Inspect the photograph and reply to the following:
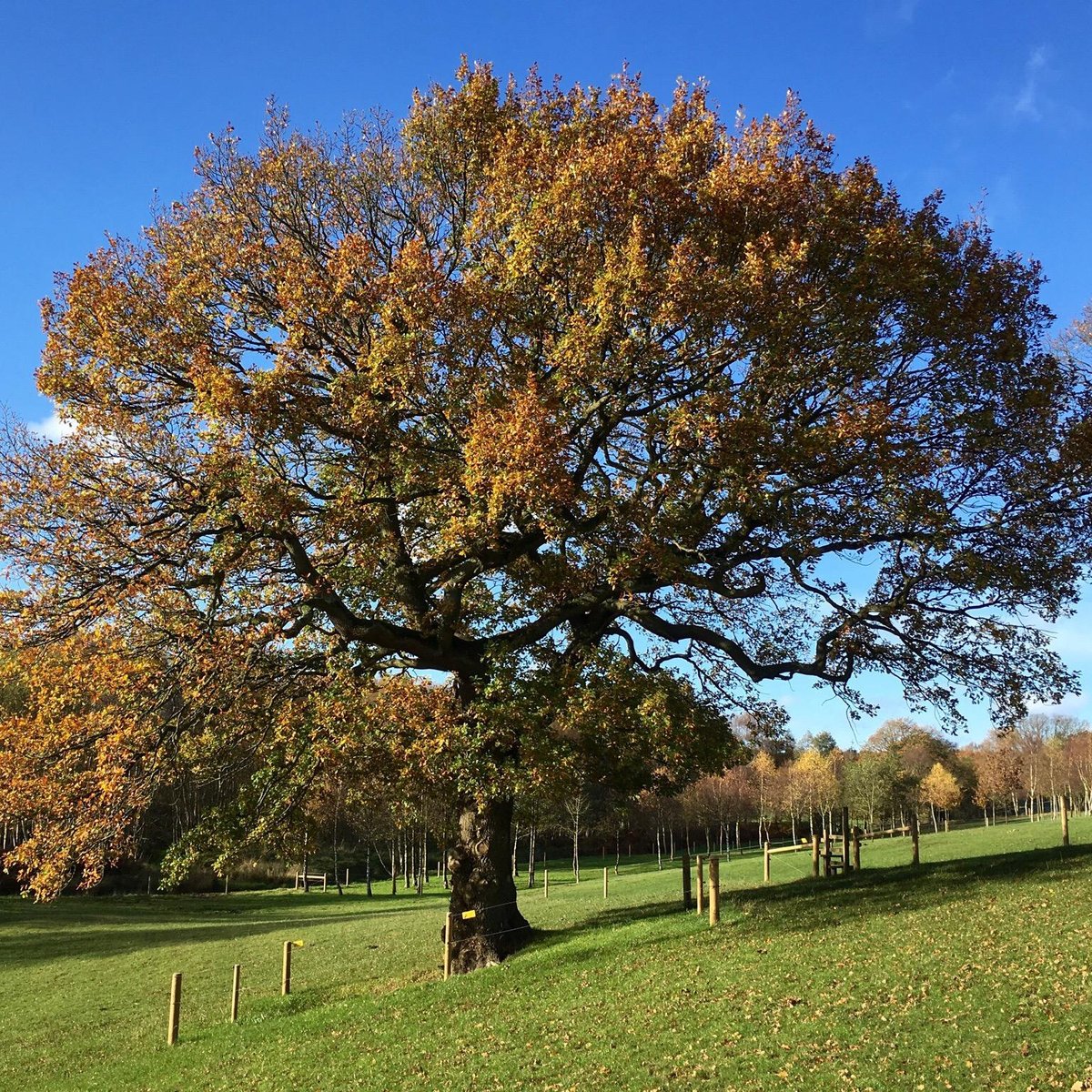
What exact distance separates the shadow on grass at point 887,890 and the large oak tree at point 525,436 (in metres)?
3.79

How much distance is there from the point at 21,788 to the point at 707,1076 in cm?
1264

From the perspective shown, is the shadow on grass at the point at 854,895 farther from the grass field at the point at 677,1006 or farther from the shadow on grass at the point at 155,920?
the shadow on grass at the point at 155,920

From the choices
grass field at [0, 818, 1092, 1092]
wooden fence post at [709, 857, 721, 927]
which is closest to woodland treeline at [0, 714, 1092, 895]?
grass field at [0, 818, 1092, 1092]

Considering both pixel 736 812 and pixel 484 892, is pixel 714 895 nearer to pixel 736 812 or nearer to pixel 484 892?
pixel 484 892

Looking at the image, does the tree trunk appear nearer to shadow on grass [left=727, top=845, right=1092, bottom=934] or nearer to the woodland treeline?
shadow on grass [left=727, top=845, right=1092, bottom=934]

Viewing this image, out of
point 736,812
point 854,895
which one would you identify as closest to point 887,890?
point 854,895

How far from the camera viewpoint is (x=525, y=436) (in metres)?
13.1

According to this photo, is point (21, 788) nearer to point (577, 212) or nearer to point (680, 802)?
point (577, 212)

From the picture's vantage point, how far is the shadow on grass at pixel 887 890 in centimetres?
1688

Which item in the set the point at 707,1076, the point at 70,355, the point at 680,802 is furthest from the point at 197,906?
the point at 707,1076

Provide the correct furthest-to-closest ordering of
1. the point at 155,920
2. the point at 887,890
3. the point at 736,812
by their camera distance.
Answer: the point at 736,812
the point at 155,920
the point at 887,890

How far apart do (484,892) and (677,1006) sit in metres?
7.39

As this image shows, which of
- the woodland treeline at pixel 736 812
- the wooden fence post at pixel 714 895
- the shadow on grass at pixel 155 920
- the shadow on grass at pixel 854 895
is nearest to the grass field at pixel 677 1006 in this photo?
the shadow on grass at pixel 854 895

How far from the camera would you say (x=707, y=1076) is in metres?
9.55
